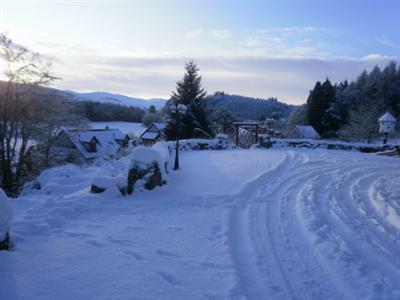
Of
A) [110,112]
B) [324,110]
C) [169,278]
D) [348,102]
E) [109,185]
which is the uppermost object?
[348,102]

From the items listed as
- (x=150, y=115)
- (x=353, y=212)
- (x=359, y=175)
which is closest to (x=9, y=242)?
(x=353, y=212)

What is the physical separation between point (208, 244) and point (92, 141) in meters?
26.3

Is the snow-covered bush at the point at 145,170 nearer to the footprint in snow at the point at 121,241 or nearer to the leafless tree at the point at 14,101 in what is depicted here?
the footprint in snow at the point at 121,241

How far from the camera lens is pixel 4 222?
140 inches

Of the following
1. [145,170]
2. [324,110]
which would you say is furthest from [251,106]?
[145,170]

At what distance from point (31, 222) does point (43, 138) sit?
14.8 m

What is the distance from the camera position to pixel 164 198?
698 cm

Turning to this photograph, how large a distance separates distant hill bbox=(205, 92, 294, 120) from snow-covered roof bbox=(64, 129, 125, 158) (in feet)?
118

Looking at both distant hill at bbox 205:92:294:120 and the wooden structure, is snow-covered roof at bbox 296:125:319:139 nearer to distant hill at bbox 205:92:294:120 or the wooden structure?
the wooden structure

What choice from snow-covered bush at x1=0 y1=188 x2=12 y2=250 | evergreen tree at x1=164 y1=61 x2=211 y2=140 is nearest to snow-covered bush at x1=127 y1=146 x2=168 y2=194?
snow-covered bush at x1=0 y1=188 x2=12 y2=250

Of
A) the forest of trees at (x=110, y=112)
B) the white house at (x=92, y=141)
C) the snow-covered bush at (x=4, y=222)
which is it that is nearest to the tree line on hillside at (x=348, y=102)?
the white house at (x=92, y=141)

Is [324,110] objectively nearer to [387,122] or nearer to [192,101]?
[387,122]

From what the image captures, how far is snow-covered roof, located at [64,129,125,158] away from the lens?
86.4 feet

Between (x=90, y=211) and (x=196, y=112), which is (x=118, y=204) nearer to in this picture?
(x=90, y=211)
